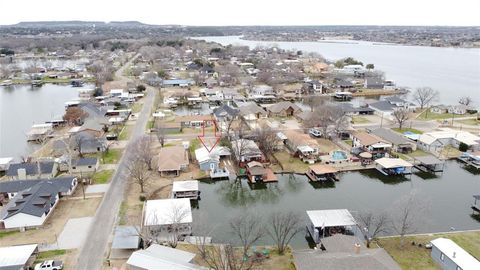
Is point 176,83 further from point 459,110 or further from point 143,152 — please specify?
point 459,110

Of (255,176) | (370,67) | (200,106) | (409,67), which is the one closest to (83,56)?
(200,106)

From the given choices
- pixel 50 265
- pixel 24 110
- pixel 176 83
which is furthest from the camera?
pixel 176 83

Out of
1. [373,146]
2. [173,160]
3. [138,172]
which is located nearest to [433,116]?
[373,146]

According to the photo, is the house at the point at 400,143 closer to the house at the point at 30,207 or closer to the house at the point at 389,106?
the house at the point at 389,106

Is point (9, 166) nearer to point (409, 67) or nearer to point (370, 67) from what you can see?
point (370, 67)

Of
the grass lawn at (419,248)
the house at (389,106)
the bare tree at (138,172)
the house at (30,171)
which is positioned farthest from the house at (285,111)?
the grass lawn at (419,248)

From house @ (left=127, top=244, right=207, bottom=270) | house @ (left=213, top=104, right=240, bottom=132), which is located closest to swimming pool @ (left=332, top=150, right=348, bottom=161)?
house @ (left=213, top=104, right=240, bottom=132)
